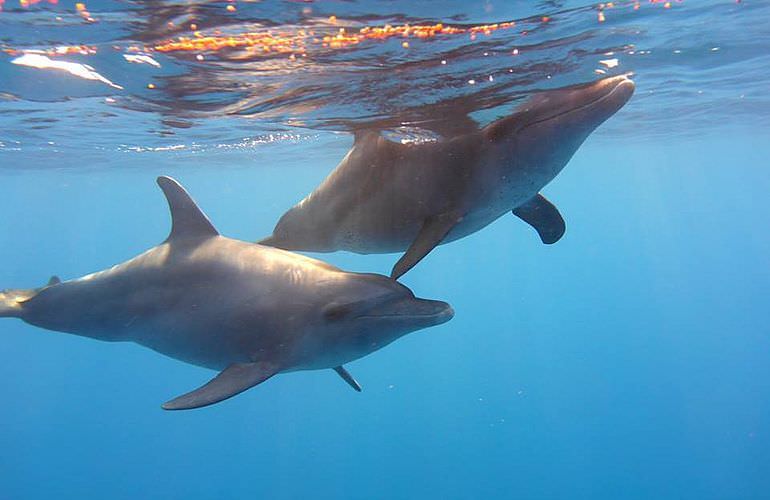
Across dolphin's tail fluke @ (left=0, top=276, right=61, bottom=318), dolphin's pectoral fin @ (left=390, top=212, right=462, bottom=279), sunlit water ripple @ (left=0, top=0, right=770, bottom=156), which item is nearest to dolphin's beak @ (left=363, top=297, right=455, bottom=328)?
dolphin's pectoral fin @ (left=390, top=212, right=462, bottom=279)

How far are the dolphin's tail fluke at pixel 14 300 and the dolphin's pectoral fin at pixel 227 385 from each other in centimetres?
269

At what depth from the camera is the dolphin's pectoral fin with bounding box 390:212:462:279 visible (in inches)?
222

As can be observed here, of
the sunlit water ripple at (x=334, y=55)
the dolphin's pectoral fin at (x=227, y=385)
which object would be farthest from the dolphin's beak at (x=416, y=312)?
the sunlit water ripple at (x=334, y=55)

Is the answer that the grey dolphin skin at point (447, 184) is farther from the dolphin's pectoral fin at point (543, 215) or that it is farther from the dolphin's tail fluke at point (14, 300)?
the dolphin's tail fluke at point (14, 300)

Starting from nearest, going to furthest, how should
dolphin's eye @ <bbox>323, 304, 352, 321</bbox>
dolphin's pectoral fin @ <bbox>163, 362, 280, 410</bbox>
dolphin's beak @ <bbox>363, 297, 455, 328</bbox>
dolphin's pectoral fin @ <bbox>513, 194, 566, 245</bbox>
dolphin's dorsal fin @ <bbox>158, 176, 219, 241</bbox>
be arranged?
dolphin's pectoral fin @ <bbox>163, 362, 280, 410</bbox>, dolphin's beak @ <bbox>363, 297, 455, 328</bbox>, dolphin's eye @ <bbox>323, 304, 352, 321</bbox>, dolphin's dorsal fin @ <bbox>158, 176, 219, 241</bbox>, dolphin's pectoral fin @ <bbox>513, 194, 566, 245</bbox>

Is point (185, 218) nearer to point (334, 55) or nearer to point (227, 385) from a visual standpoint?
point (227, 385)

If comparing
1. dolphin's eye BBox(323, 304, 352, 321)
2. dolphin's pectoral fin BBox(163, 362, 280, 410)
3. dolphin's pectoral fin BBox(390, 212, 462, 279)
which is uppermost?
dolphin's pectoral fin BBox(390, 212, 462, 279)

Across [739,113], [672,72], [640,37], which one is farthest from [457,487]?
[640,37]

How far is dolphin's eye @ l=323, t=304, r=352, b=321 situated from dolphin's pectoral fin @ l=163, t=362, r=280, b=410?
2.24ft

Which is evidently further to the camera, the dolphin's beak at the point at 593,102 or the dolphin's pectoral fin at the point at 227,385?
the dolphin's beak at the point at 593,102

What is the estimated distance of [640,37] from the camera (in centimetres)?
938

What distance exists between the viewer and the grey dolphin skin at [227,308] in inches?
216

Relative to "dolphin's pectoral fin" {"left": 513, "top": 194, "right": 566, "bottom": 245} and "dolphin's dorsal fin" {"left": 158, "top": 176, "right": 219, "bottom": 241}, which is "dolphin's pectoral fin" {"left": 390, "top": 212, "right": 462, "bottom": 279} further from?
"dolphin's dorsal fin" {"left": 158, "top": 176, "right": 219, "bottom": 241}

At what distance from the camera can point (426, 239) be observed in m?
5.93
